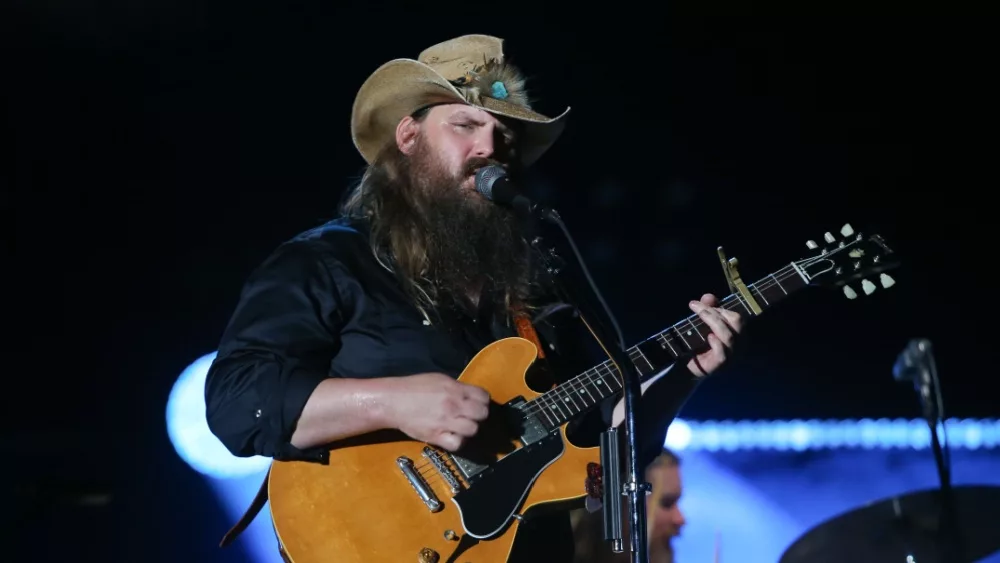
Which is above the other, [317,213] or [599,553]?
[317,213]

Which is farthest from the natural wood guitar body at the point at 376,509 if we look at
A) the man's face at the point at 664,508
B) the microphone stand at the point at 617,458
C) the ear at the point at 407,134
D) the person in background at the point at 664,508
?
the man's face at the point at 664,508

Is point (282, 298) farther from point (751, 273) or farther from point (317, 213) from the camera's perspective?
point (751, 273)

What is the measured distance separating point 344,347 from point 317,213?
256 cm

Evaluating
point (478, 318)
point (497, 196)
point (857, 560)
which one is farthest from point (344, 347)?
point (857, 560)

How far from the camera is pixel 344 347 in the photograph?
2.82m

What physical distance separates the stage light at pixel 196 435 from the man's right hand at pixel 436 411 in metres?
2.80

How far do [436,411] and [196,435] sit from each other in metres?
3.03

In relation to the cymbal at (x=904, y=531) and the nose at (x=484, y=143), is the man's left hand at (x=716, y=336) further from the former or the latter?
the cymbal at (x=904, y=531)

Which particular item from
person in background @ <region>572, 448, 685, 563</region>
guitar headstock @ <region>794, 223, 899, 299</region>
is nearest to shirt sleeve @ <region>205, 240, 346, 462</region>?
guitar headstock @ <region>794, 223, 899, 299</region>

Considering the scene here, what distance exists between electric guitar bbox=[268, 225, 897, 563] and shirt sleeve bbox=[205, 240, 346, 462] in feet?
0.37

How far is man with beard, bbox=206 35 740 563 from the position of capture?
250 centimetres

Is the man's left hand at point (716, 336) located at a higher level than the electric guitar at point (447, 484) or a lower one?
higher

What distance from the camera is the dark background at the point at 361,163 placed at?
489 cm

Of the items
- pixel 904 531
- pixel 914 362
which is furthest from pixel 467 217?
pixel 904 531
